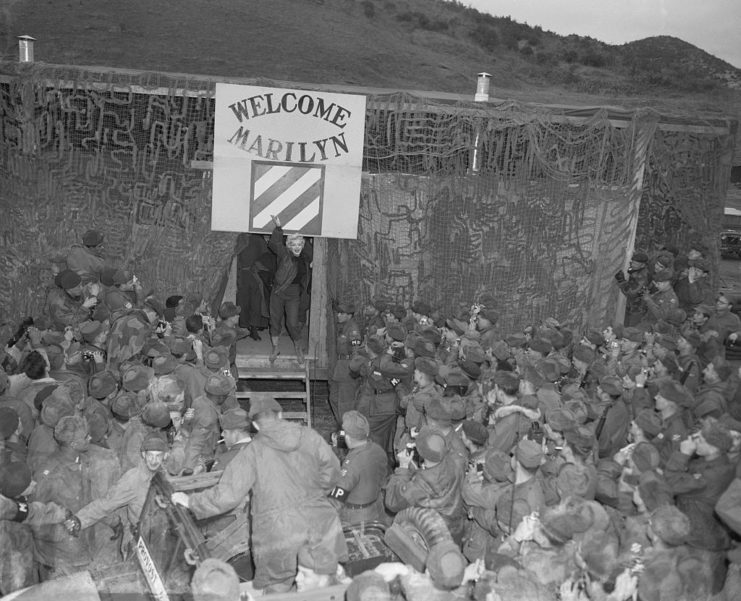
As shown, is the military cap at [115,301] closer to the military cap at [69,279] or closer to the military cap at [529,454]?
the military cap at [69,279]

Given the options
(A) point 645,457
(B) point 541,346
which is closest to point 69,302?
(B) point 541,346

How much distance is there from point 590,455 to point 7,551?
3.52 meters

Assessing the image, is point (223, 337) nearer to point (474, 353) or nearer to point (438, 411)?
point (474, 353)

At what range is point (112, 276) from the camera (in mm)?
7441

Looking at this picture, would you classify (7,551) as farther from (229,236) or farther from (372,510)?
(229,236)

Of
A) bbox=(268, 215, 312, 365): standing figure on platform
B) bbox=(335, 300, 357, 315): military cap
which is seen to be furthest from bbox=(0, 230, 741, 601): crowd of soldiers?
bbox=(268, 215, 312, 365): standing figure on platform

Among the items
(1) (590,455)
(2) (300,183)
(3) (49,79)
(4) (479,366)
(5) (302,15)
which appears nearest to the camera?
(1) (590,455)

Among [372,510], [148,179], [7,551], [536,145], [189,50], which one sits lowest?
[372,510]

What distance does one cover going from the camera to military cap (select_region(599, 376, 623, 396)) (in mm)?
6137

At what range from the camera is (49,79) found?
7.47 m

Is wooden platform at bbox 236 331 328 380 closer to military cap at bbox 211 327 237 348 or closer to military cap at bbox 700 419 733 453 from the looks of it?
military cap at bbox 211 327 237 348

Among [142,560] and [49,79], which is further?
[49,79]

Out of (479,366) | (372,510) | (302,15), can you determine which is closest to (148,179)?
(479,366)

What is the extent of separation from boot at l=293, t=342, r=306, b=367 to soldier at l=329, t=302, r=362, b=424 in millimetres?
827
